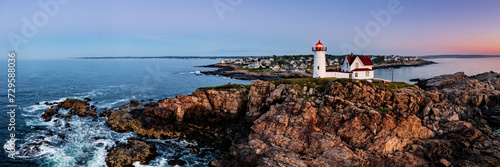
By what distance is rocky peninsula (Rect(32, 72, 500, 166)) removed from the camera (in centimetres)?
1903

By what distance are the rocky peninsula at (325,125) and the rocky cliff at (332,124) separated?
0.07m

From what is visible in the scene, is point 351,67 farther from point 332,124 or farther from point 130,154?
point 130,154

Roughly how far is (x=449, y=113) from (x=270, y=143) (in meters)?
17.8

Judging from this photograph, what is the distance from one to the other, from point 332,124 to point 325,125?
59 centimetres

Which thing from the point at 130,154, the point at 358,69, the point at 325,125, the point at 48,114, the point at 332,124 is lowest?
the point at 130,154

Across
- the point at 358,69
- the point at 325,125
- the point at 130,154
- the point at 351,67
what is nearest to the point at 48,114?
the point at 130,154

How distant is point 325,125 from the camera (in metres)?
22.1

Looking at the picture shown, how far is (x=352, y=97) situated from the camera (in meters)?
26.1

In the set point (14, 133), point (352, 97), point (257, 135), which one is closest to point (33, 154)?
point (14, 133)

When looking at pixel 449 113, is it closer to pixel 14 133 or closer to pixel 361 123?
pixel 361 123

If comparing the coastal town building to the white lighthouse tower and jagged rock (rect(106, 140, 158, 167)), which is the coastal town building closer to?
the white lighthouse tower

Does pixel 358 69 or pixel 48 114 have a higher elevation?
pixel 358 69

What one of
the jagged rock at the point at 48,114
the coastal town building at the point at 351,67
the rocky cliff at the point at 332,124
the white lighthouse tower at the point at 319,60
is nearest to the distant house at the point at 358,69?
the coastal town building at the point at 351,67

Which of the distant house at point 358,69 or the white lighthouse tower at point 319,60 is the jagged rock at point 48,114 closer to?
the white lighthouse tower at point 319,60
